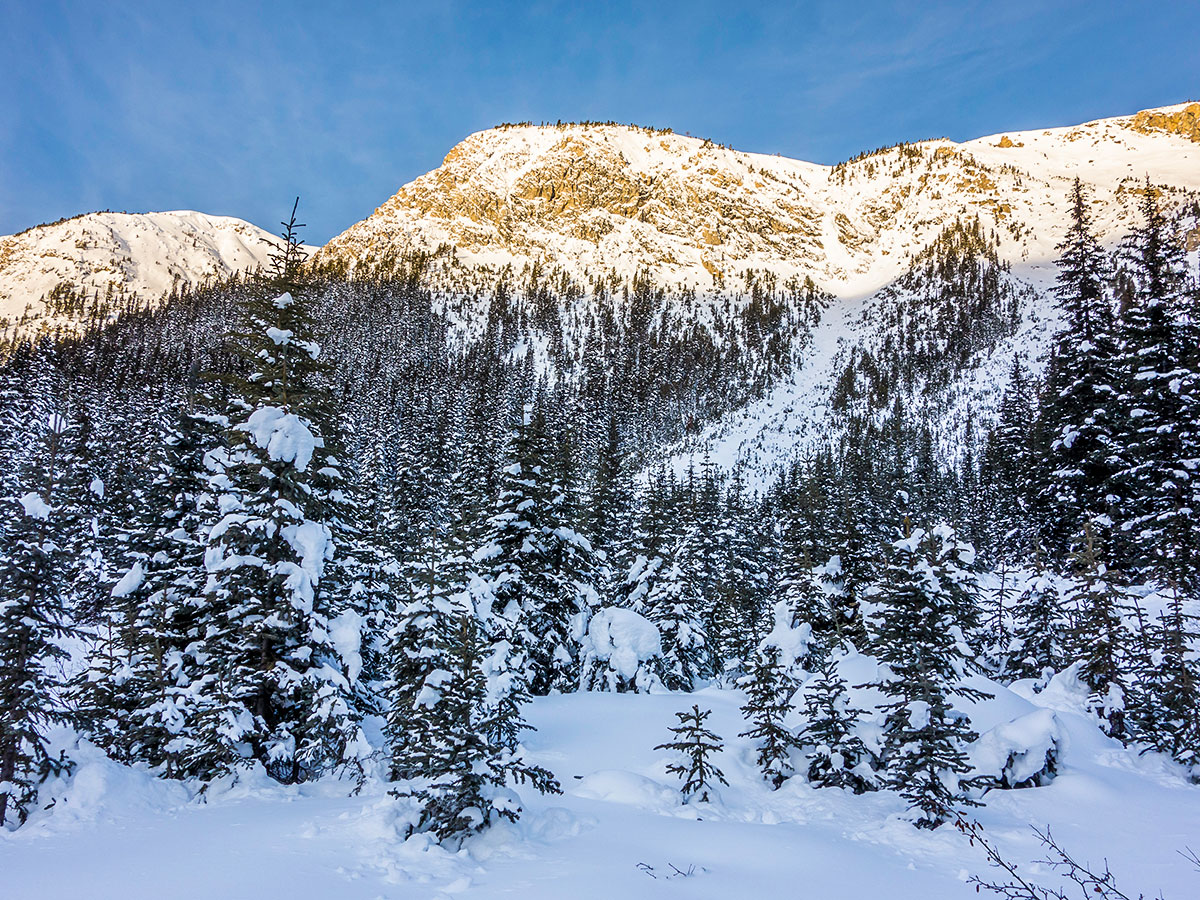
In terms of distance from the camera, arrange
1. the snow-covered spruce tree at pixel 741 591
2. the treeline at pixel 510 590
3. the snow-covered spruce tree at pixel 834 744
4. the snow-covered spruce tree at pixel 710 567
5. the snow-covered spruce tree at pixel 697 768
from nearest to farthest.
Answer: the treeline at pixel 510 590 < the snow-covered spruce tree at pixel 697 768 < the snow-covered spruce tree at pixel 834 744 < the snow-covered spruce tree at pixel 741 591 < the snow-covered spruce tree at pixel 710 567

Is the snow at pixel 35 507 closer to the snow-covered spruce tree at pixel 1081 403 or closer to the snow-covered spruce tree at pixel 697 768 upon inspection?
the snow-covered spruce tree at pixel 697 768

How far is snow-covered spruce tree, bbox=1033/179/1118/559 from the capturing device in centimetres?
2575

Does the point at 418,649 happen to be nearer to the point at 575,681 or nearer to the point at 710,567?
the point at 575,681

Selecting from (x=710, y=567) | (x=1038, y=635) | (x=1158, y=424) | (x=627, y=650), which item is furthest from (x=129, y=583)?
(x=1158, y=424)

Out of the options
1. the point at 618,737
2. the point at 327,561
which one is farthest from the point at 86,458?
the point at 618,737

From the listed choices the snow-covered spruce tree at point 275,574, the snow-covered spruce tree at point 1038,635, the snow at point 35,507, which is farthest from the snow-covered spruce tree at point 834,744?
the snow at point 35,507

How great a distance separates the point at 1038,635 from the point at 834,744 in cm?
1325

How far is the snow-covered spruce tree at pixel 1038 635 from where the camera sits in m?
20.1

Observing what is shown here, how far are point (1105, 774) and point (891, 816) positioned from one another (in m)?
4.85

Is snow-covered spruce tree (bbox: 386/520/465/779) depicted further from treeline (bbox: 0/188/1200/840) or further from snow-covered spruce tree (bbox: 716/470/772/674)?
snow-covered spruce tree (bbox: 716/470/772/674)

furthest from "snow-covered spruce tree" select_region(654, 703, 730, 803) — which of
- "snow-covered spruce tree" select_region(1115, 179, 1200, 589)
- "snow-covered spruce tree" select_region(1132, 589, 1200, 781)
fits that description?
"snow-covered spruce tree" select_region(1115, 179, 1200, 589)

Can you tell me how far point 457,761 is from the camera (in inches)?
323

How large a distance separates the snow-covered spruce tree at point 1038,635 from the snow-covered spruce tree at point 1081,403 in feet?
22.9

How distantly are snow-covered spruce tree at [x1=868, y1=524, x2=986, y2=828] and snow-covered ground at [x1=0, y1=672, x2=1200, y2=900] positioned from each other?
66cm
